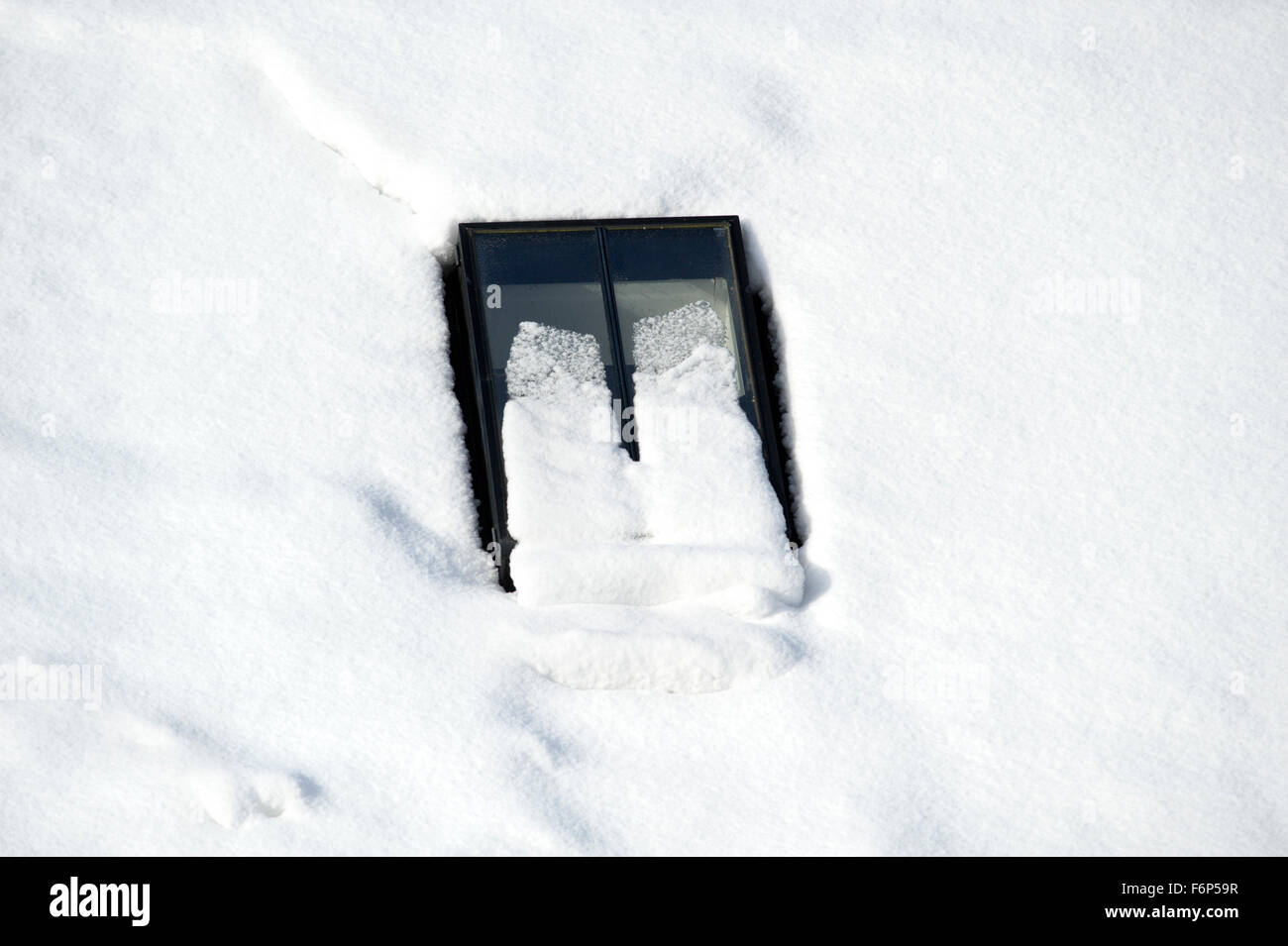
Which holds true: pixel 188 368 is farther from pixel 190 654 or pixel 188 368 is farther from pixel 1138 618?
pixel 1138 618

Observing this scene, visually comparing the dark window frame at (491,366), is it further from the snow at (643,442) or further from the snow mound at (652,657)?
the snow mound at (652,657)

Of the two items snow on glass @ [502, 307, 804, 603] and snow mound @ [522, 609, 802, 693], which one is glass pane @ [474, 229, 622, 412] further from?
snow mound @ [522, 609, 802, 693]

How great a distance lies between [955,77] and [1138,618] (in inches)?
105

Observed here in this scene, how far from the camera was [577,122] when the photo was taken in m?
5.85

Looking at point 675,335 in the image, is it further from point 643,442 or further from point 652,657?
point 652,657

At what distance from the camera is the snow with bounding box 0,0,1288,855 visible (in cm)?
430

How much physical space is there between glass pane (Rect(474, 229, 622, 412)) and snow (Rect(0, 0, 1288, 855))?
6.4 inches

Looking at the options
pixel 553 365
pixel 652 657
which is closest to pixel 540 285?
pixel 553 365

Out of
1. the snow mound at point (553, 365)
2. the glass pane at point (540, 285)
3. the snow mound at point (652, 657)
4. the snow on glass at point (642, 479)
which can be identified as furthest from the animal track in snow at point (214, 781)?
the glass pane at point (540, 285)

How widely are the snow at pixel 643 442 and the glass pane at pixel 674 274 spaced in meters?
0.16

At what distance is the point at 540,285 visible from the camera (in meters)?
5.48

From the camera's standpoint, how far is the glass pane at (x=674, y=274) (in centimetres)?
553

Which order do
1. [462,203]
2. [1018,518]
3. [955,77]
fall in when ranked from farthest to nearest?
[955,77] < [462,203] < [1018,518]

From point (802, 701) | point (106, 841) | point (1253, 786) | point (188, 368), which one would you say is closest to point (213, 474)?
point (188, 368)
